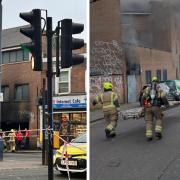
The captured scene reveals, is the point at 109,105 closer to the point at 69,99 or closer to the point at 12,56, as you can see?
the point at 69,99

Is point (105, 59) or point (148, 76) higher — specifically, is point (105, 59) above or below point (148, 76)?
above

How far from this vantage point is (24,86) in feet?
85.1

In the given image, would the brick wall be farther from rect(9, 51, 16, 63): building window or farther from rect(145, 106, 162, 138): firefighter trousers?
rect(9, 51, 16, 63): building window

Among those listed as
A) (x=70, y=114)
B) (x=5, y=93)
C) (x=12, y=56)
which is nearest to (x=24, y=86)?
(x=5, y=93)

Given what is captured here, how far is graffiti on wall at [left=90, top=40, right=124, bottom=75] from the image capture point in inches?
112

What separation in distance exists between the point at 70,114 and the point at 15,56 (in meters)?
4.99

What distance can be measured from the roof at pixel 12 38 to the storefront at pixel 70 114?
4.13 metres

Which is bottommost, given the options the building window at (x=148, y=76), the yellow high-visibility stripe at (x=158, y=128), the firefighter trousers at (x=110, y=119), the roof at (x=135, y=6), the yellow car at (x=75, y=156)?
the yellow car at (x=75, y=156)

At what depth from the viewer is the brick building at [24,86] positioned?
2420 cm

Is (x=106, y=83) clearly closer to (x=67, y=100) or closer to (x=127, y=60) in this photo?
(x=127, y=60)

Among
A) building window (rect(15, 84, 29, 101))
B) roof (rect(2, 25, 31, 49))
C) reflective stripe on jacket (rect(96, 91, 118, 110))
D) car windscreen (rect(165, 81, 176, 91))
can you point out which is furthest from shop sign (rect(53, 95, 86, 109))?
car windscreen (rect(165, 81, 176, 91))

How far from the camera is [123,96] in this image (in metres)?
2.89

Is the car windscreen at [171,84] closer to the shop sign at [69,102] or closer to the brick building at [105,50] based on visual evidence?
the brick building at [105,50]

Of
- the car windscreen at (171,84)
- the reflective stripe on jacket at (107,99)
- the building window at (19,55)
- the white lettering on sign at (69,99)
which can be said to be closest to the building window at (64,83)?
the white lettering on sign at (69,99)
